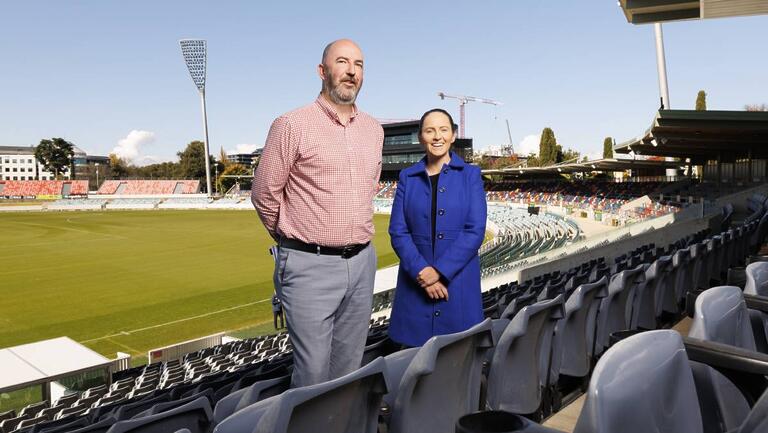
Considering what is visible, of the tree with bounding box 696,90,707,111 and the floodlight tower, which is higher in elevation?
the floodlight tower

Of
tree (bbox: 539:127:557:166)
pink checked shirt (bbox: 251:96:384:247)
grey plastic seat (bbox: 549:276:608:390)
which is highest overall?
tree (bbox: 539:127:557:166)

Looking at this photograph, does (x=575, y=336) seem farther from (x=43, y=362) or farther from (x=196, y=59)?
(x=196, y=59)

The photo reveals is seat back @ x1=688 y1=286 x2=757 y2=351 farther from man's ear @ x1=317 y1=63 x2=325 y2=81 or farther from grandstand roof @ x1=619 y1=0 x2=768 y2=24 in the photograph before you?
grandstand roof @ x1=619 y1=0 x2=768 y2=24

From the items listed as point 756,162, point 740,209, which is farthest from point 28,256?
point 756,162

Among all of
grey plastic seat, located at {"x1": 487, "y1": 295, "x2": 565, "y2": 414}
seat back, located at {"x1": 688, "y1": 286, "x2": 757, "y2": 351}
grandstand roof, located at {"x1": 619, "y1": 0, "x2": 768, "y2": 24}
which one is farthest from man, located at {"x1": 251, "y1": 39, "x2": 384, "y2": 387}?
grandstand roof, located at {"x1": 619, "y1": 0, "x2": 768, "y2": 24}

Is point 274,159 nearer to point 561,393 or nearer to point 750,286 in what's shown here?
point 750,286

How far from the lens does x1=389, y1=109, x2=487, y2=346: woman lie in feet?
9.93

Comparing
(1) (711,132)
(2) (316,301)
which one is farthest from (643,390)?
(1) (711,132)

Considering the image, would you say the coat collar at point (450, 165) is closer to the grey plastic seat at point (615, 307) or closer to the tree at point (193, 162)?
the grey plastic seat at point (615, 307)

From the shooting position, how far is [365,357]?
3072 millimetres

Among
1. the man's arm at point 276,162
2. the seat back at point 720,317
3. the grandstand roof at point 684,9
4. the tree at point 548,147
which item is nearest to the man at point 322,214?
the man's arm at point 276,162

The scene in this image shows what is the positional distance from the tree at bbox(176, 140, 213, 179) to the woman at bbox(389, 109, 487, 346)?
382ft

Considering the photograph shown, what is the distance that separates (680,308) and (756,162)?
27.3 metres

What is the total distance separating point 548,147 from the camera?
3457 inches
